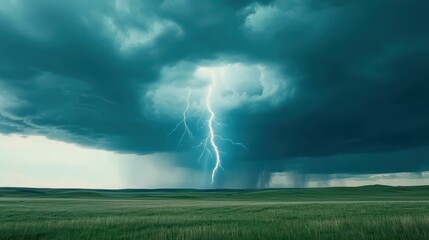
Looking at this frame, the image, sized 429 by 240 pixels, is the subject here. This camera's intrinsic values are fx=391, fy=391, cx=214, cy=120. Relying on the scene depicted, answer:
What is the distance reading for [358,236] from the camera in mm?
14641

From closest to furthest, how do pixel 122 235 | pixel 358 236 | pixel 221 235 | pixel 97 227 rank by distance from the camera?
pixel 358 236 → pixel 221 235 → pixel 122 235 → pixel 97 227

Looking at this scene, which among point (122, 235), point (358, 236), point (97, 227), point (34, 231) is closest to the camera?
point (358, 236)

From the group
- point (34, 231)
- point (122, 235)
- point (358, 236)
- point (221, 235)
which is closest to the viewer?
point (358, 236)

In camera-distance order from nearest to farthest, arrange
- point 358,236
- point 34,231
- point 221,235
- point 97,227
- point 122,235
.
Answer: point 358,236, point 221,235, point 122,235, point 34,231, point 97,227

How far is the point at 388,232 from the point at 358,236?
159cm

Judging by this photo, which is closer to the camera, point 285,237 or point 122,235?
point 285,237

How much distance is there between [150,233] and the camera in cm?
1766

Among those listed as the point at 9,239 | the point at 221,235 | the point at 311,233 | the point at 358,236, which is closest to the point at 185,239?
the point at 221,235

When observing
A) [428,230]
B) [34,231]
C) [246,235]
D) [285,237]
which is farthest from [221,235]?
[34,231]

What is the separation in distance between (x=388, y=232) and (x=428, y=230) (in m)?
1.65

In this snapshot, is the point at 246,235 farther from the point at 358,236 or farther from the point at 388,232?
the point at 388,232

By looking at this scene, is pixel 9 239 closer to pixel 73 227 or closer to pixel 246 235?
pixel 73 227

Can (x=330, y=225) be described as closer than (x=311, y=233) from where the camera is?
No

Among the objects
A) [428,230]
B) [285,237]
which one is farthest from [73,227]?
[428,230]
